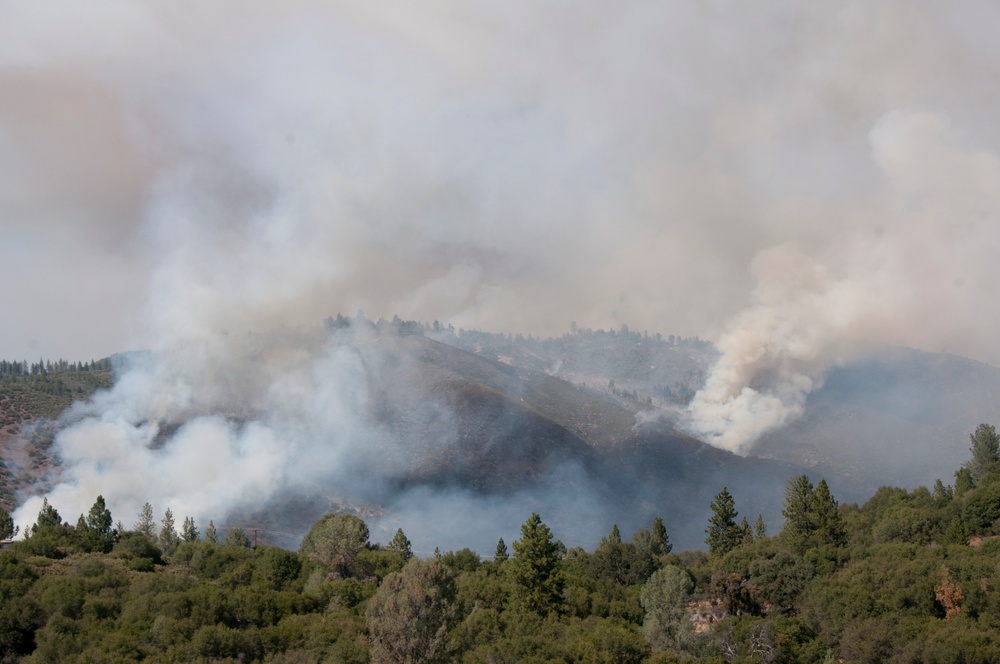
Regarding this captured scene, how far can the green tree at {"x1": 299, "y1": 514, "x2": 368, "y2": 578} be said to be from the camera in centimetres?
11638

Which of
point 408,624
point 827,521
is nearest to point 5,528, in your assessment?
point 408,624

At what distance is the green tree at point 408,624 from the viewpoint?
64.4 metres

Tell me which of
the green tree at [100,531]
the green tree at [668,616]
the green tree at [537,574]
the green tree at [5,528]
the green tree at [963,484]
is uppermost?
the green tree at [5,528]

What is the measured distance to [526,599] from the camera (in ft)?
320

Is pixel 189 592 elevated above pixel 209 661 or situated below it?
above

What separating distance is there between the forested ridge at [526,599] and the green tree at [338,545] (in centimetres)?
34

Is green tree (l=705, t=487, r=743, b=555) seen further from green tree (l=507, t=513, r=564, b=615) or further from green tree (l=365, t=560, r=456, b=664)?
green tree (l=365, t=560, r=456, b=664)

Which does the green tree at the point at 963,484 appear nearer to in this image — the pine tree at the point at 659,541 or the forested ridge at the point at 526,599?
the forested ridge at the point at 526,599

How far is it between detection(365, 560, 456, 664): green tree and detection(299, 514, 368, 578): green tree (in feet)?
164

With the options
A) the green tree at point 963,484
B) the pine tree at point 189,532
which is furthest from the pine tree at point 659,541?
the pine tree at point 189,532

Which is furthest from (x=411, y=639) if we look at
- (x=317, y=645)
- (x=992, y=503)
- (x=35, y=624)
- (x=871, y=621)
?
(x=992, y=503)

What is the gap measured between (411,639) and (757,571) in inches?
2504

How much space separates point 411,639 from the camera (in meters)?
A: 64.2

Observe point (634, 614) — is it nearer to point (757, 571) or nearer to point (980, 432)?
point (757, 571)
